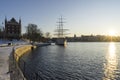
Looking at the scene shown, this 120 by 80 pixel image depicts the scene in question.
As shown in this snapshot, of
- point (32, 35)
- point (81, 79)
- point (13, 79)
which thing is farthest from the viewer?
point (32, 35)

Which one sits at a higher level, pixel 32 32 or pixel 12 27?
pixel 12 27

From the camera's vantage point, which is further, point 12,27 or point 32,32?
point 12,27

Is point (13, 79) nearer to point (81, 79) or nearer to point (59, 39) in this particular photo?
point (81, 79)

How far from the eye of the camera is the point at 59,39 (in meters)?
183

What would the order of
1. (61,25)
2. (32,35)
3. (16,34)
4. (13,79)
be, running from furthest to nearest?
(61,25) → (16,34) → (32,35) → (13,79)

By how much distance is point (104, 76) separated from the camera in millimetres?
31984

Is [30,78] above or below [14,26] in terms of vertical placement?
below

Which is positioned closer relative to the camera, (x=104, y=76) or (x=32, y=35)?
(x=104, y=76)

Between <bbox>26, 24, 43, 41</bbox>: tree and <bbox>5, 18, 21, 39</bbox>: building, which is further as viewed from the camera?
<bbox>5, 18, 21, 39</bbox>: building

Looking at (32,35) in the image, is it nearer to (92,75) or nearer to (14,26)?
(14,26)

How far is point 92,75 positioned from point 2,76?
1482 cm

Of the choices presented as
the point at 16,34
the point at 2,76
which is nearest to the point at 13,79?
the point at 2,76

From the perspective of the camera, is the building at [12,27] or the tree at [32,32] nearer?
the tree at [32,32]

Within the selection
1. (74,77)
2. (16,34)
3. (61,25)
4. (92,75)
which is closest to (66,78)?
(74,77)
